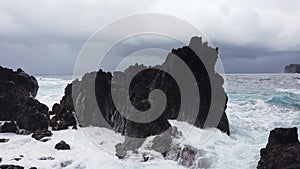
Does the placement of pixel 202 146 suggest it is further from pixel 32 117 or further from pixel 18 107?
pixel 18 107

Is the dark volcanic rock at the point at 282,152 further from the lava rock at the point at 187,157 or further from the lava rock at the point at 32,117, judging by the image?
the lava rock at the point at 32,117

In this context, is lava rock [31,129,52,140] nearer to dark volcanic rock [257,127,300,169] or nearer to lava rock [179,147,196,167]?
lava rock [179,147,196,167]

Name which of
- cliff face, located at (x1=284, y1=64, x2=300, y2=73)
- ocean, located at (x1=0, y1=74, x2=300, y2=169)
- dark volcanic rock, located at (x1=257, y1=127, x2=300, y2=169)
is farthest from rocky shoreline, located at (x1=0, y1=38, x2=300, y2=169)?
cliff face, located at (x1=284, y1=64, x2=300, y2=73)

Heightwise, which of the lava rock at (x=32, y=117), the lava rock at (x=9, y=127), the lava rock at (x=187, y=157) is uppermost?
the lava rock at (x=32, y=117)

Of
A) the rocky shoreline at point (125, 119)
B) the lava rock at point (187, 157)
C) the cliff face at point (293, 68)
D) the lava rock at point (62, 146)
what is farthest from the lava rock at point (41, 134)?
the cliff face at point (293, 68)

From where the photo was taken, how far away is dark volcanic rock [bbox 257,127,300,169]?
1279 centimetres

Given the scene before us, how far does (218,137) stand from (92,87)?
11373mm

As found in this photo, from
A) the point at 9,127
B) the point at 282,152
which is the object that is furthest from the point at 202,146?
the point at 9,127

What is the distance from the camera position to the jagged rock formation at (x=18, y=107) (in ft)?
78.3

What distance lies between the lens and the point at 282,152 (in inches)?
529

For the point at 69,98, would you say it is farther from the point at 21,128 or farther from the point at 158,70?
the point at 158,70

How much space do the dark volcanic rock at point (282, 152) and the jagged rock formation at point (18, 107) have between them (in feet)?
50.4

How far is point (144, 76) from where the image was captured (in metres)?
23.9

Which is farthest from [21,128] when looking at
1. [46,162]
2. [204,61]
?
[204,61]
